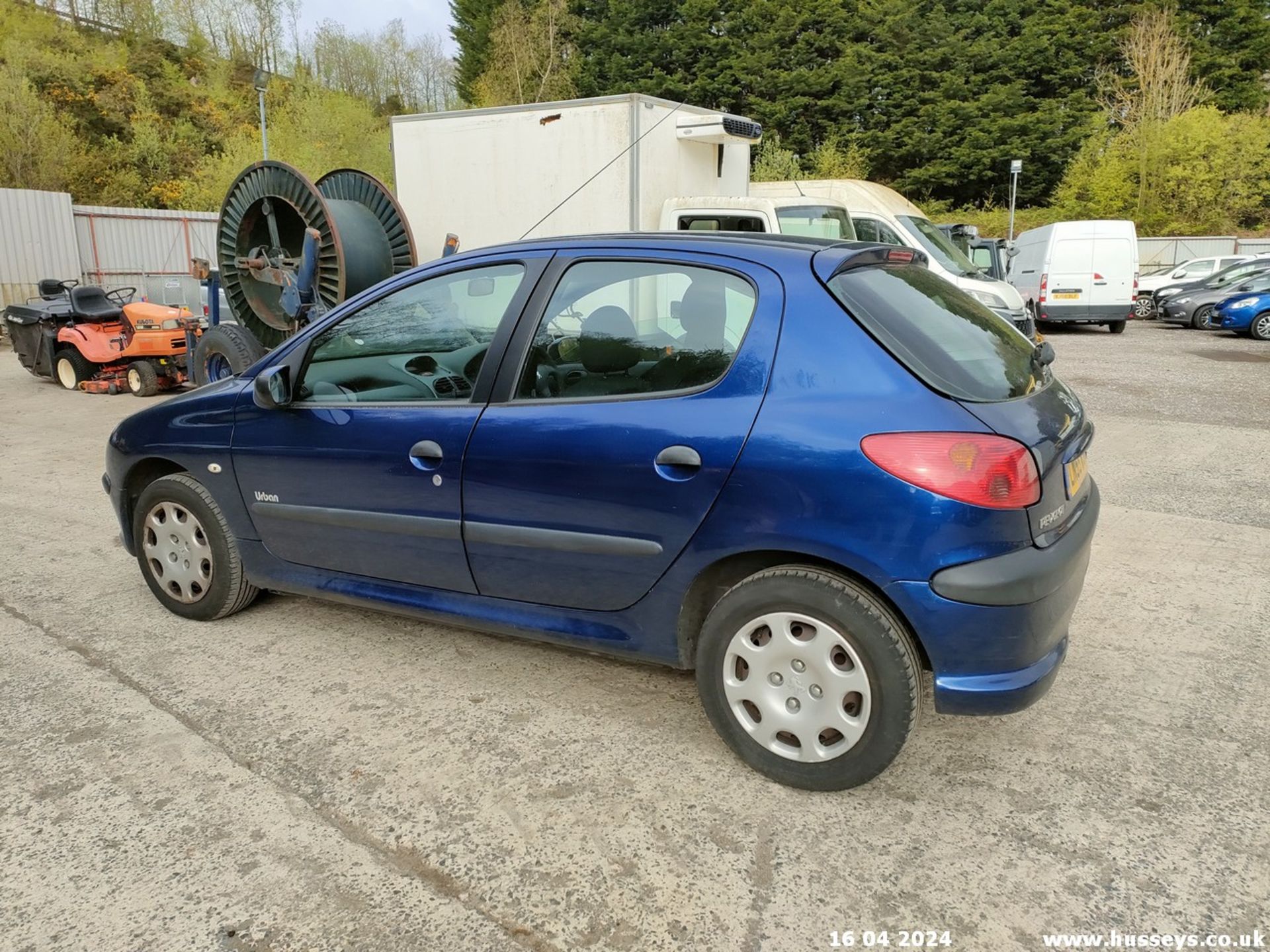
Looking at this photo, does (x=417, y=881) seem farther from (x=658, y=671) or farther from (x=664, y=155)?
(x=664, y=155)

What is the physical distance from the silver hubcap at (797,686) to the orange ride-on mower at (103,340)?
9.68 meters

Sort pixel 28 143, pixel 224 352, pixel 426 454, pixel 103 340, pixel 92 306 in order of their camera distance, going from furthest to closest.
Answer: pixel 28 143 → pixel 92 306 → pixel 103 340 → pixel 224 352 → pixel 426 454

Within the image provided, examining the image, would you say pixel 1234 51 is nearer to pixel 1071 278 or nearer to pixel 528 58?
pixel 528 58

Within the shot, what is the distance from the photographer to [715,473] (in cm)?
266

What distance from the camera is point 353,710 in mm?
3230

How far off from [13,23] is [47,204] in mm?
36307

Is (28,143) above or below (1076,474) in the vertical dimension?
above

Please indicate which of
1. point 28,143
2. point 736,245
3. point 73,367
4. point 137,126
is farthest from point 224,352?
point 137,126

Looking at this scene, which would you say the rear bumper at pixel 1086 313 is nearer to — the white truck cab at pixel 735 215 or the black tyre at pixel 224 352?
the white truck cab at pixel 735 215

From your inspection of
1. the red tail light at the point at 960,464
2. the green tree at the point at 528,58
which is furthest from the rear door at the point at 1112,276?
the green tree at the point at 528,58

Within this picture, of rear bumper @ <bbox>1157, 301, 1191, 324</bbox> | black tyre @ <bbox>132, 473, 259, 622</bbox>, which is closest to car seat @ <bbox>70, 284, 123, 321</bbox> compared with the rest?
black tyre @ <bbox>132, 473, 259, 622</bbox>

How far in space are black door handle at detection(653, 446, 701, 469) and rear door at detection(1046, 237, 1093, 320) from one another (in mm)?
17848

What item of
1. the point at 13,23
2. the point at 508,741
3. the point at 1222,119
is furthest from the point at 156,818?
the point at 13,23

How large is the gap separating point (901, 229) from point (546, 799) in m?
10.1
